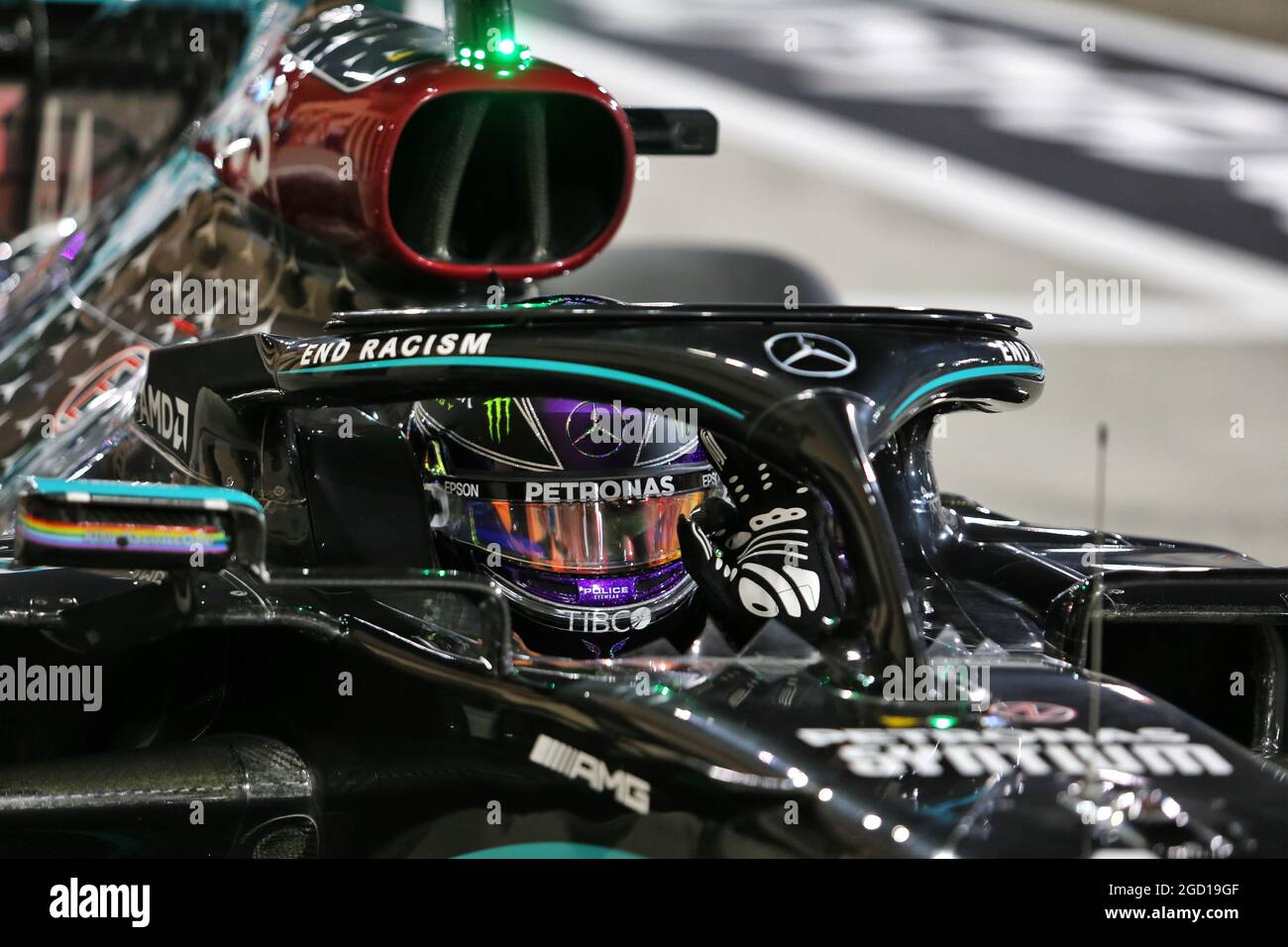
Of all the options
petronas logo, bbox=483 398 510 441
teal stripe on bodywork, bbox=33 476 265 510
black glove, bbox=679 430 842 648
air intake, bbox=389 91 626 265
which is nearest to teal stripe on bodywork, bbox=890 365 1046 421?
black glove, bbox=679 430 842 648

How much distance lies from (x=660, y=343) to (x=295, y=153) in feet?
4.42

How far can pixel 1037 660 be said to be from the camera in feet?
6.33

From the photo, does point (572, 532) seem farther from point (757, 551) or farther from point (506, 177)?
point (506, 177)

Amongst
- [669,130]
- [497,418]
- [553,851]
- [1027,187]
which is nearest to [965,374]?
[497,418]

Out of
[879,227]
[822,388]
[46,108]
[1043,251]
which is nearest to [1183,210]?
[1043,251]

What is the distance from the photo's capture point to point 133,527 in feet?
5.47

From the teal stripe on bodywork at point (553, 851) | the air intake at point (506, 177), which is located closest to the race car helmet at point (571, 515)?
the teal stripe on bodywork at point (553, 851)

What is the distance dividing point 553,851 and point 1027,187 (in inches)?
277

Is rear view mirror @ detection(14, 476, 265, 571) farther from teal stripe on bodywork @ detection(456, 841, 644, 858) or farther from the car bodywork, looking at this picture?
teal stripe on bodywork @ detection(456, 841, 644, 858)

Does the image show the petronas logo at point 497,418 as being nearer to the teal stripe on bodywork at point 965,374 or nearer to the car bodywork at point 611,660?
the car bodywork at point 611,660

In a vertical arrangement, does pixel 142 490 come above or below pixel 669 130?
below

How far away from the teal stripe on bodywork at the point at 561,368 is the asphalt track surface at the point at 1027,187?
471 cm
